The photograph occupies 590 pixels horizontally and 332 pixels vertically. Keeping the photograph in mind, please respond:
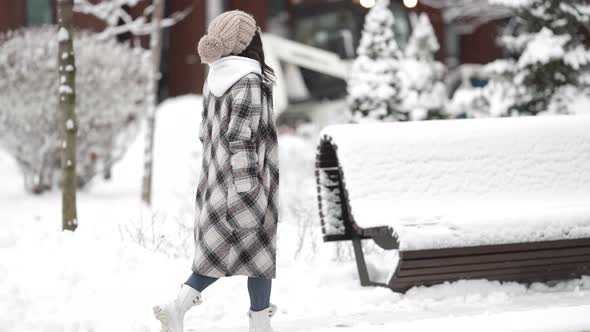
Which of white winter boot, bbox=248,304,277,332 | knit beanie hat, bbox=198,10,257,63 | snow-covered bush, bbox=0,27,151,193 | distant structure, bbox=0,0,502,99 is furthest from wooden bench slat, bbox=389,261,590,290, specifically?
snow-covered bush, bbox=0,27,151,193

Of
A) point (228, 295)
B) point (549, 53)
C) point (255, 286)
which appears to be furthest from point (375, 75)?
point (255, 286)

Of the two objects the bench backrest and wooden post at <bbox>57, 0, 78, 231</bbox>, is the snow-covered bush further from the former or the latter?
the bench backrest

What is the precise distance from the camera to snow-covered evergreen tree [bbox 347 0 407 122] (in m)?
12.9

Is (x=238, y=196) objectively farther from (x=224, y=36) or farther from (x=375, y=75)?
(x=375, y=75)

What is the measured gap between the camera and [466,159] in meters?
5.90

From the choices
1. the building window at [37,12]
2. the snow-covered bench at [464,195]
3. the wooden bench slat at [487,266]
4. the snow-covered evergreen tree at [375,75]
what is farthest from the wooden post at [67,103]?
the building window at [37,12]

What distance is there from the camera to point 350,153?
5.71 meters

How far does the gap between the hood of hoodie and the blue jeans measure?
1.02 meters

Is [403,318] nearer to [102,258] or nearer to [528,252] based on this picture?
[528,252]

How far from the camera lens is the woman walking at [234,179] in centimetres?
437

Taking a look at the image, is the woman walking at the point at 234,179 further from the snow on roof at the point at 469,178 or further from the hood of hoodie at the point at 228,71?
the snow on roof at the point at 469,178

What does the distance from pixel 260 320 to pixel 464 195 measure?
2.00 m

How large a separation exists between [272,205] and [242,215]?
234 millimetres

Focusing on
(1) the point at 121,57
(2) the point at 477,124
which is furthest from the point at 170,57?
(2) the point at 477,124
